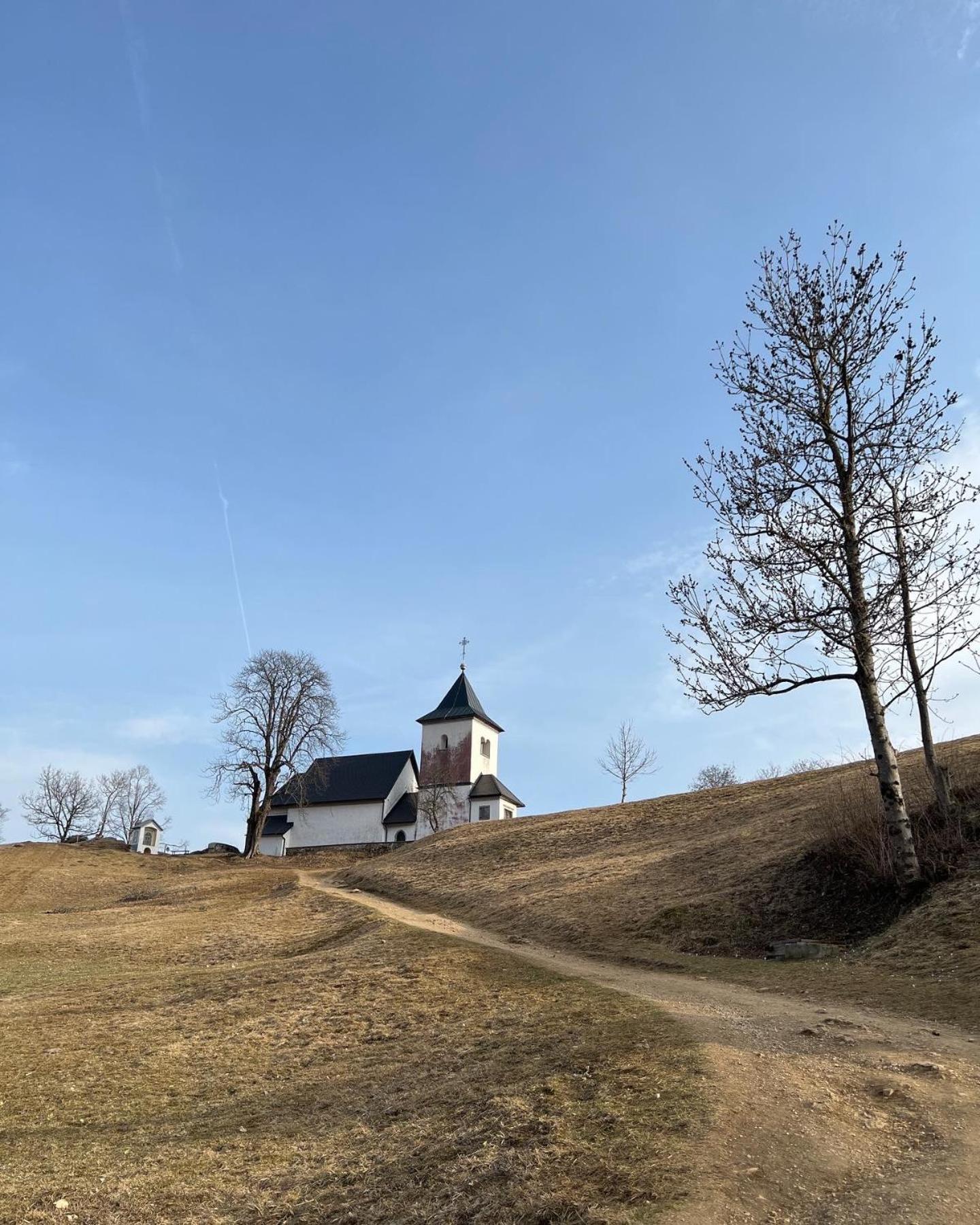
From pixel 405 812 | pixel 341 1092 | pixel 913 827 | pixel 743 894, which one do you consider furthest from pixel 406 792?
pixel 341 1092

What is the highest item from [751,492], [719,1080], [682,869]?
[751,492]

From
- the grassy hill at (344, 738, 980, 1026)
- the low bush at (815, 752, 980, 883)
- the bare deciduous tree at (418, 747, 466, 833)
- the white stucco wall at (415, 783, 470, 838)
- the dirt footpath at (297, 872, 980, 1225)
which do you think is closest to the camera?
the dirt footpath at (297, 872, 980, 1225)

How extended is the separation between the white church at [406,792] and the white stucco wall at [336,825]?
1.9 inches

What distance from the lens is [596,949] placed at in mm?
15695

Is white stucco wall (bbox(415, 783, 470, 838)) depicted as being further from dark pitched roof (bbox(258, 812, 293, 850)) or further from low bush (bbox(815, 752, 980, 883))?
low bush (bbox(815, 752, 980, 883))

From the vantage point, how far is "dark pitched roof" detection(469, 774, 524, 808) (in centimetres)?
5497

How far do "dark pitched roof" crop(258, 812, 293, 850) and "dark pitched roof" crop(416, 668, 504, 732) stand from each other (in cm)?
1201

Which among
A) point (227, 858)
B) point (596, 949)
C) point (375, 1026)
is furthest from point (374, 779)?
point (375, 1026)

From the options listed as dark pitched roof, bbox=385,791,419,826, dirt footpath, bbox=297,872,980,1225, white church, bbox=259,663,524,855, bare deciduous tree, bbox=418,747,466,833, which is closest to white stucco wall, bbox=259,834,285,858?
white church, bbox=259,663,524,855

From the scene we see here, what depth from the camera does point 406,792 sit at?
60312mm

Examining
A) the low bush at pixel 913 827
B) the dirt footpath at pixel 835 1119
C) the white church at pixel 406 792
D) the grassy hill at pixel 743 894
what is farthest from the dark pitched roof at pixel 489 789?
the dirt footpath at pixel 835 1119

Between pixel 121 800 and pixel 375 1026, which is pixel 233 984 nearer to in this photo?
pixel 375 1026

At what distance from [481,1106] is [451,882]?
2050 cm

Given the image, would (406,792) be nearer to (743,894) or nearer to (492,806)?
(492,806)
